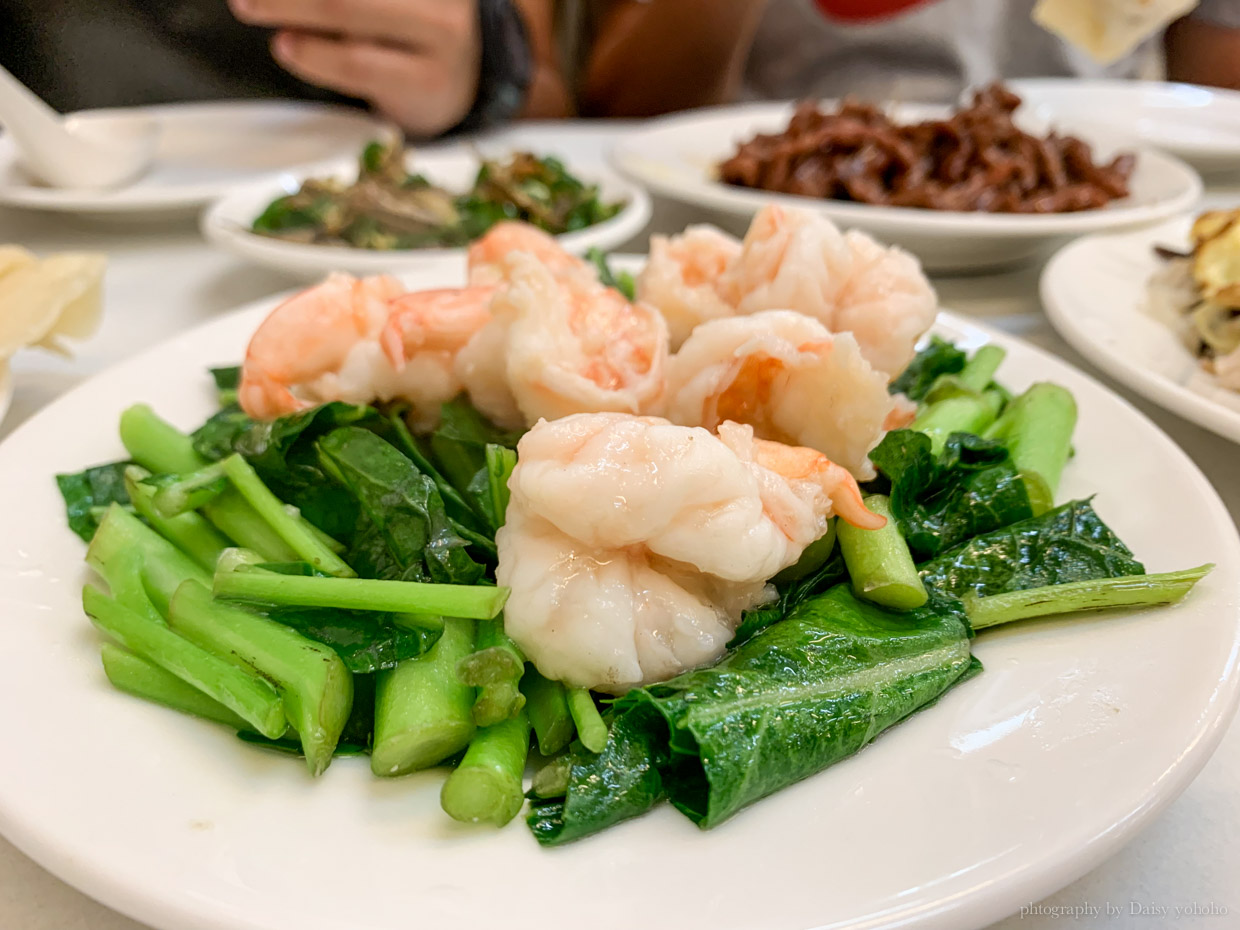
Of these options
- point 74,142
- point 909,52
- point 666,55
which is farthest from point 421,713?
point 909,52

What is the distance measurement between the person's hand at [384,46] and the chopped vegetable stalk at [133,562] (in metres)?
3.27

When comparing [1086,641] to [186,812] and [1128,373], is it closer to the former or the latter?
[1128,373]

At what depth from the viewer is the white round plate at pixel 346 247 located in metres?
2.47

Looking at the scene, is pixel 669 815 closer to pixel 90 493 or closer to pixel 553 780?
pixel 553 780

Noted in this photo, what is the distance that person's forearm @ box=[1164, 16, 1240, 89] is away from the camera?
207 inches

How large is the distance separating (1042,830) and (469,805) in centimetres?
56

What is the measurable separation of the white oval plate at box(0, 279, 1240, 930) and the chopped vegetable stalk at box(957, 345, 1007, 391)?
617mm

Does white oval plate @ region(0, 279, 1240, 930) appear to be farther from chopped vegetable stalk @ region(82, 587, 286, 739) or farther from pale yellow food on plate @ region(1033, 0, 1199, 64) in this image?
pale yellow food on plate @ region(1033, 0, 1199, 64)

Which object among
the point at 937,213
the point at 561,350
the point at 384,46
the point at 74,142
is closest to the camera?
the point at 561,350

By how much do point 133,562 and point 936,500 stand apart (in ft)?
3.92

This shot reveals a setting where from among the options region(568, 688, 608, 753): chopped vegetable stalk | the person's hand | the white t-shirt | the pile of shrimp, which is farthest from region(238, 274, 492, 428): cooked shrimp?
the white t-shirt

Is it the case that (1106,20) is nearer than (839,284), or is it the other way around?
(839,284)

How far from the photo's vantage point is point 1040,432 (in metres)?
1.54

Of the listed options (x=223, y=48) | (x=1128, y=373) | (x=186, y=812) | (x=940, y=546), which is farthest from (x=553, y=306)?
(x=223, y=48)
